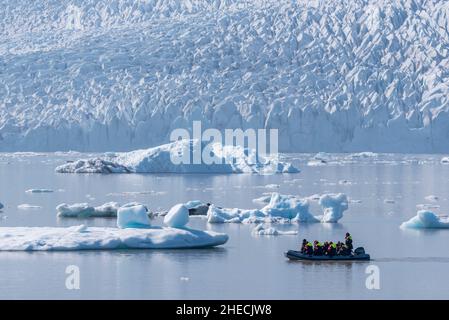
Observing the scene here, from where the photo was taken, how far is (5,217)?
74.9 ft

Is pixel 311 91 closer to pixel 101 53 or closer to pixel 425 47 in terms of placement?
pixel 425 47

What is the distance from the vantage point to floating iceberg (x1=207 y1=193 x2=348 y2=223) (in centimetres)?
2231

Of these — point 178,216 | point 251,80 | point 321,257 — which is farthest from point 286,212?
point 251,80

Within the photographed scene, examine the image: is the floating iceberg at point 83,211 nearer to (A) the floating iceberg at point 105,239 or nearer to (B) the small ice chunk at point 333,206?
(B) the small ice chunk at point 333,206

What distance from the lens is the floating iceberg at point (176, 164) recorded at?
40.5 meters

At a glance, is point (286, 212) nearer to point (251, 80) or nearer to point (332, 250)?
point (332, 250)

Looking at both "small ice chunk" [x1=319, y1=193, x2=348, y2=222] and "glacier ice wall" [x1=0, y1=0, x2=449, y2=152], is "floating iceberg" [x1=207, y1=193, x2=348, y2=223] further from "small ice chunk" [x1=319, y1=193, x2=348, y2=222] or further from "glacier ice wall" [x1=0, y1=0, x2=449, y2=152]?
"glacier ice wall" [x1=0, y1=0, x2=449, y2=152]

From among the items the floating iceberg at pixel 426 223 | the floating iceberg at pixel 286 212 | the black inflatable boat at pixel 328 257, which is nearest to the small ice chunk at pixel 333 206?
the floating iceberg at pixel 286 212

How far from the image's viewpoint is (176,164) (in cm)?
4088

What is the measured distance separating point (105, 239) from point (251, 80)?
131ft

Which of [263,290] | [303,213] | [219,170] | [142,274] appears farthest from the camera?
[219,170]
